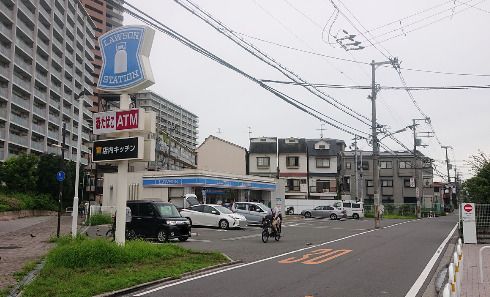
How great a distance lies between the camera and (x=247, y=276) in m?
10.9

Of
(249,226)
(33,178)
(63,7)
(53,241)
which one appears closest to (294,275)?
(53,241)

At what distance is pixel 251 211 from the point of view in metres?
32.0

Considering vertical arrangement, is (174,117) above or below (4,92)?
above

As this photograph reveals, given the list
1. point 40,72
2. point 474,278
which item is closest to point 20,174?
point 40,72

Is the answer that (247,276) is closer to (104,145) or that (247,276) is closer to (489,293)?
(489,293)

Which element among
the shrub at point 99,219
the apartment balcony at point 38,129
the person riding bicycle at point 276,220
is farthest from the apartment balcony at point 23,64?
the person riding bicycle at point 276,220

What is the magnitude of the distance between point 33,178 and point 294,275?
3600cm

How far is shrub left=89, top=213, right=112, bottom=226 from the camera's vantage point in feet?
93.0

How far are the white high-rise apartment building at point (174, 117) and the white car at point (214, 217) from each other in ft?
197

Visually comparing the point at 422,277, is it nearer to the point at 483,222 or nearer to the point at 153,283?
the point at 153,283

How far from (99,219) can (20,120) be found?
31.7 m

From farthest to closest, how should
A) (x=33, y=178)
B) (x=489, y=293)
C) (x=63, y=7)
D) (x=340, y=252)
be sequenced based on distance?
(x=63, y=7), (x=33, y=178), (x=340, y=252), (x=489, y=293)

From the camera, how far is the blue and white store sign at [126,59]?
1316 cm

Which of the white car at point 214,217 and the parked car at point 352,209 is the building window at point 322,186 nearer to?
the parked car at point 352,209
